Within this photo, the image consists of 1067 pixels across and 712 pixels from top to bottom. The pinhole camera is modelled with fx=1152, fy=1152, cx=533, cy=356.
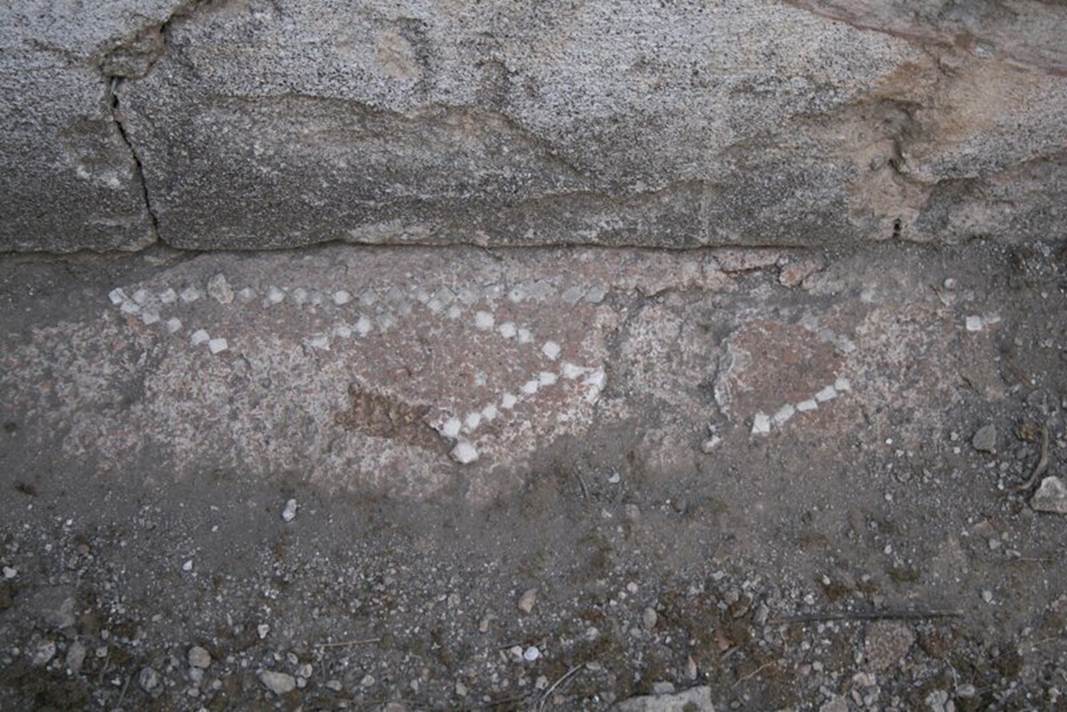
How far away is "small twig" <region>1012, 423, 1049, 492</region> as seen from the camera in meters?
1.94

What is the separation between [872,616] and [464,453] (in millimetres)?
714

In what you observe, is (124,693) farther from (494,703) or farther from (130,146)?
(130,146)

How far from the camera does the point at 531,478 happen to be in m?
1.95

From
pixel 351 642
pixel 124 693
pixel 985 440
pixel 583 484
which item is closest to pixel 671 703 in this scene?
pixel 583 484

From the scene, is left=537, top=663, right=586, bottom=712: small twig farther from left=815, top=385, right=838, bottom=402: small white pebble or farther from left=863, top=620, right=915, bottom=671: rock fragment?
left=815, top=385, right=838, bottom=402: small white pebble

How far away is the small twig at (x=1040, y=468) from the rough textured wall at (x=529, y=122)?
0.38 meters

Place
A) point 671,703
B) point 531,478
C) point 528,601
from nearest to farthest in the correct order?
point 671,703 < point 528,601 < point 531,478

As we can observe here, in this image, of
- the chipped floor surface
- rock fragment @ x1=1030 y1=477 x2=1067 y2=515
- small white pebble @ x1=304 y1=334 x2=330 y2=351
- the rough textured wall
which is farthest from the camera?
small white pebble @ x1=304 y1=334 x2=330 y2=351

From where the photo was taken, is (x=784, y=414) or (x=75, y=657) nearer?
(x=75, y=657)

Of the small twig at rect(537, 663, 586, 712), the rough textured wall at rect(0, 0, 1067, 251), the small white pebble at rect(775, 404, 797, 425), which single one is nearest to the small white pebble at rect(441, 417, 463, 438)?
the rough textured wall at rect(0, 0, 1067, 251)

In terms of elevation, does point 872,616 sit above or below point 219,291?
below

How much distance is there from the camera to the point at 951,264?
2.09 m

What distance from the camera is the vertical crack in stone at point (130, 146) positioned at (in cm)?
175

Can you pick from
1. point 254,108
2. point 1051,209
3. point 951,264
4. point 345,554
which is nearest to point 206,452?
point 345,554
